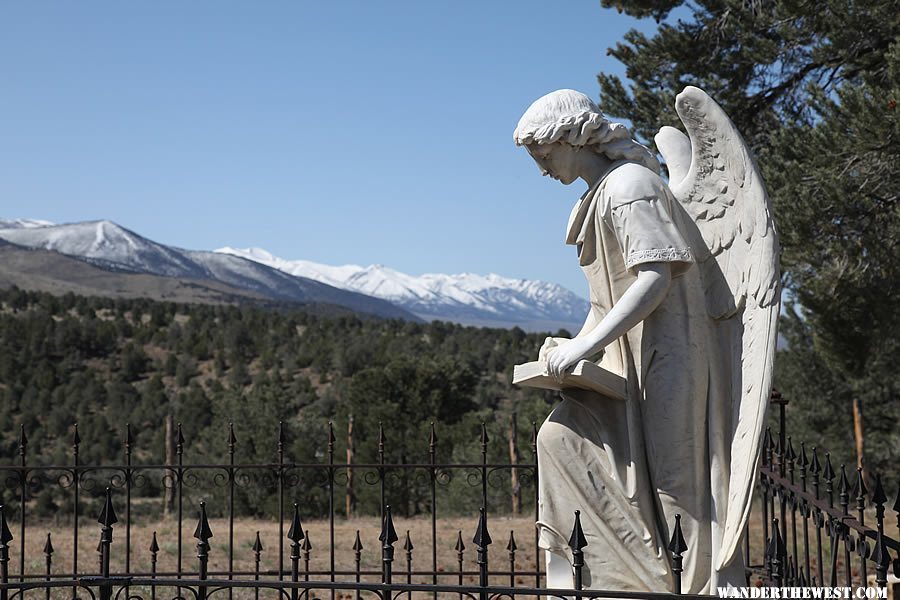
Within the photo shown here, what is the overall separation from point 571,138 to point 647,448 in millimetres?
1151

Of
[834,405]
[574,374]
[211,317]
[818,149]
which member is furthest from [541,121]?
[211,317]

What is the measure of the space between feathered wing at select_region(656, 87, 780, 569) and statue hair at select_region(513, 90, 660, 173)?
23 centimetres

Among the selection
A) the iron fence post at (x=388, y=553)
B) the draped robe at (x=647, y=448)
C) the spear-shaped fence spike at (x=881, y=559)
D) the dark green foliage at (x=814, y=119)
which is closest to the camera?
the iron fence post at (x=388, y=553)

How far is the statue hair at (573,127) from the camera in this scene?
3.51 meters

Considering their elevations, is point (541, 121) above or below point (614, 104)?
below

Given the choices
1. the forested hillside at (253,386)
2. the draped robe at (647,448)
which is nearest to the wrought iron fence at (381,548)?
the draped robe at (647,448)

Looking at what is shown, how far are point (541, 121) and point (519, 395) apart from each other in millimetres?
25206

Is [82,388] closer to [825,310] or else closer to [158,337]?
[158,337]

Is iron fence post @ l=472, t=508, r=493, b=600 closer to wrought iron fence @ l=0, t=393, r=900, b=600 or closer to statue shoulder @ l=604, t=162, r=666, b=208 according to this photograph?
wrought iron fence @ l=0, t=393, r=900, b=600

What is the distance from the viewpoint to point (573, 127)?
11.5 ft

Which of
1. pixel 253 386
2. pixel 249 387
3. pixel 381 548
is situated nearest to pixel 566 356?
pixel 381 548

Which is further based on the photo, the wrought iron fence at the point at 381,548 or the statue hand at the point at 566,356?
the statue hand at the point at 566,356

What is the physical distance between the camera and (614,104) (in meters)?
9.38

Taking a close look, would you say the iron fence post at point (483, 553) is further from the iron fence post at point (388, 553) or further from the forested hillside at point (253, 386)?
the forested hillside at point (253, 386)
